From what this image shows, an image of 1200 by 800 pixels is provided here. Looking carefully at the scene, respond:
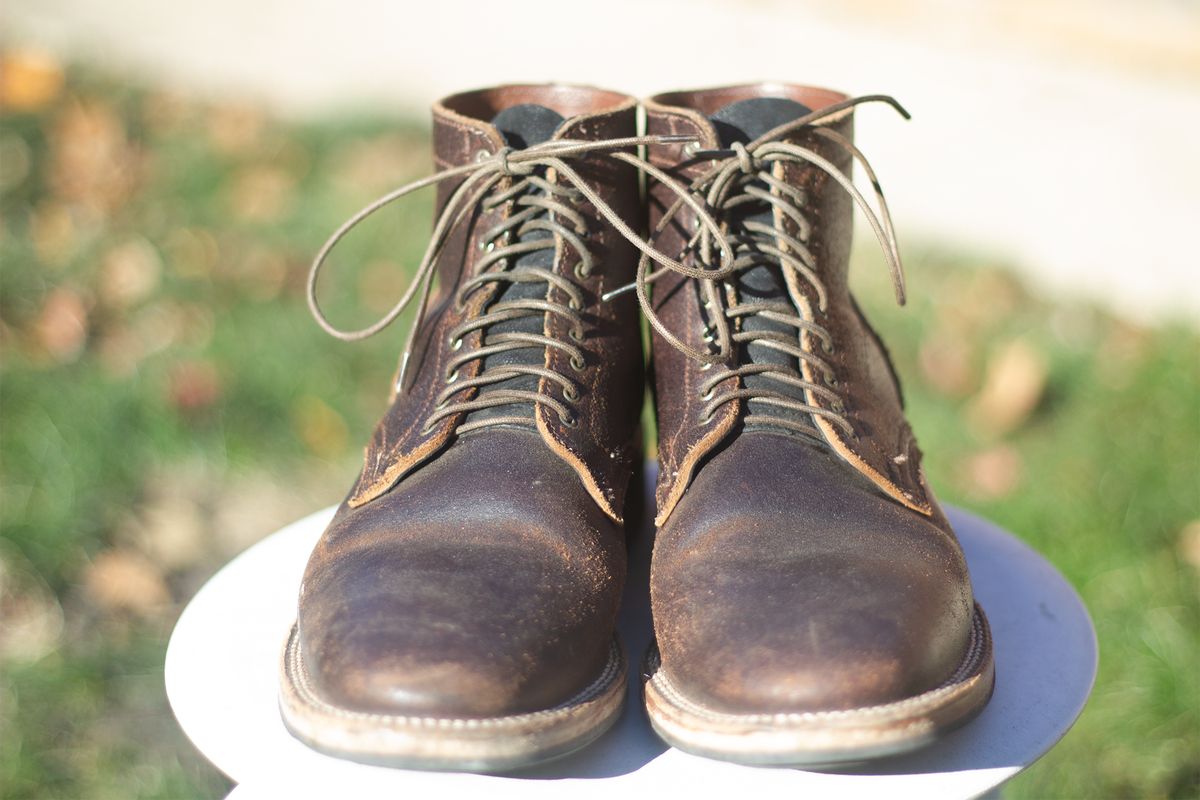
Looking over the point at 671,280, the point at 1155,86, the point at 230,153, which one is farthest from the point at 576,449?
the point at 230,153

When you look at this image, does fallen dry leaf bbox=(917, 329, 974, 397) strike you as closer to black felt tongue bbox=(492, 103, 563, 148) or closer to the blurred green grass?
the blurred green grass

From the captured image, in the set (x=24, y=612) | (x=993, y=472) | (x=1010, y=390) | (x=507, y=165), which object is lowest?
(x=24, y=612)

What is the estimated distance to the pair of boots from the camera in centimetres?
98

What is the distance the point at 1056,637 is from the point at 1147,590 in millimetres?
944

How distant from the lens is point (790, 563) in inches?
42.1

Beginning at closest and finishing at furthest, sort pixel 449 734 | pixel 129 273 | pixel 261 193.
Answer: pixel 449 734 < pixel 129 273 < pixel 261 193

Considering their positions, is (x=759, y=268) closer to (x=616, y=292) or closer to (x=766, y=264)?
(x=766, y=264)

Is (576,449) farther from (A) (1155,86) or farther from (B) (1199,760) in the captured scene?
(A) (1155,86)

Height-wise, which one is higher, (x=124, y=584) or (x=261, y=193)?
(x=261, y=193)

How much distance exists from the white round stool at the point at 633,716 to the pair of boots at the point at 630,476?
0.18ft

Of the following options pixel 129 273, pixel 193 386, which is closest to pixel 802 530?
pixel 193 386

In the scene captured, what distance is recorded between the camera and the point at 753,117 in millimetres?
1333

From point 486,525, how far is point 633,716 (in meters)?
0.23

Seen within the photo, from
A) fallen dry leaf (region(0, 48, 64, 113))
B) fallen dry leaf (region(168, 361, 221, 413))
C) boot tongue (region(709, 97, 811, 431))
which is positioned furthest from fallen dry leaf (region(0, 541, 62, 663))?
fallen dry leaf (region(0, 48, 64, 113))
